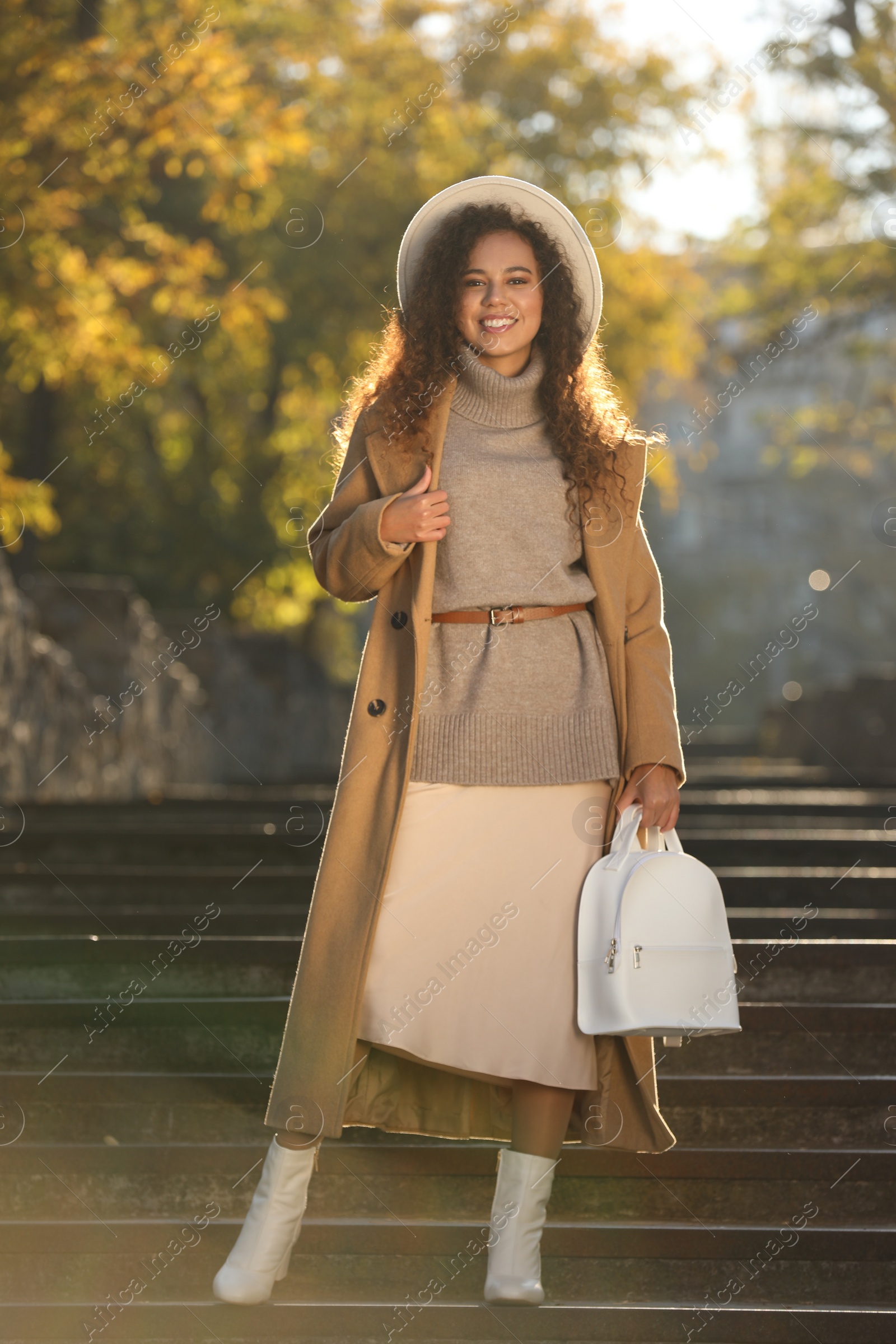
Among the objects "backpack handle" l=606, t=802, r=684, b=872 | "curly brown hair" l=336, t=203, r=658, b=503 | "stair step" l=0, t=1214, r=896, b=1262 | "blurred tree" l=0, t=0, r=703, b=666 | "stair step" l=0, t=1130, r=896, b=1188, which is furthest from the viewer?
"blurred tree" l=0, t=0, r=703, b=666

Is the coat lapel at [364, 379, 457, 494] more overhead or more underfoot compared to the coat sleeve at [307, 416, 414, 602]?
more overhead

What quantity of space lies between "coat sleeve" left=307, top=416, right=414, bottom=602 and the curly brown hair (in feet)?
0.30

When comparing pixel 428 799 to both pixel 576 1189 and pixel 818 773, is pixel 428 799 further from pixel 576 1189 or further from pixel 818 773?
pixel 818 773

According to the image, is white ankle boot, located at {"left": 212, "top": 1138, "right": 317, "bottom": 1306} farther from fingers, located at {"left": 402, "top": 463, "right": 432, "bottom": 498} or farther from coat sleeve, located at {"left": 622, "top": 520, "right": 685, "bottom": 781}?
fingers, located at {"left": 402, "top": 463, "right": 432, "bottom": 498}

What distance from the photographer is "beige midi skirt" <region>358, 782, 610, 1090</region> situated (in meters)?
2.91

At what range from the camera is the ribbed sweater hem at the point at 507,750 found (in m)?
2.96

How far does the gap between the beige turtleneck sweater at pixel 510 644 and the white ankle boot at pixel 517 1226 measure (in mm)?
694

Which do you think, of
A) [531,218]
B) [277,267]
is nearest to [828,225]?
[277,267]

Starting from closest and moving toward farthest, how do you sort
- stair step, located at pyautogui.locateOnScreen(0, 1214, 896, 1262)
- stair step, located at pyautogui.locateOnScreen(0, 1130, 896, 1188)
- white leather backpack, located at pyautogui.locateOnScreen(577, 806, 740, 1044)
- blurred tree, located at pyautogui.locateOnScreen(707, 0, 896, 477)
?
white leather backpack, located at pyautogui.locateOnScreen(577, 806, 740, 1044), stair step, located at pyautogui.locateOnScreen(0, 1214, 896, 1262), stair step, located at pyautogui.locateOnScreen(0, 1130, 896, 1188), blurred tree, located at pyautogui.locateOnScreen(707, 0, 896, 477)

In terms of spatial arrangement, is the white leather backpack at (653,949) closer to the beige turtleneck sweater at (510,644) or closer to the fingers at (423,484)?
the beige turtleneck sweater at (510,644)

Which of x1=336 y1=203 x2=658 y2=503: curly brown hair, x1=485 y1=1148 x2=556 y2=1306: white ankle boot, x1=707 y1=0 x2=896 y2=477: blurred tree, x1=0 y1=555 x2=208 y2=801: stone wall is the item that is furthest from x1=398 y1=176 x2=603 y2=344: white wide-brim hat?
x1=707 y1=0 x2=896 y2=477: blurred tree

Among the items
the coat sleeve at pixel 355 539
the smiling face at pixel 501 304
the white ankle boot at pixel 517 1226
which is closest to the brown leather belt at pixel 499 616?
the coat sleeve at pixel 355 539

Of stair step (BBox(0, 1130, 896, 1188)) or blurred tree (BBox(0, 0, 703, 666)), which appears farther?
blurred tree (BBox(0, 0, 703, 666))

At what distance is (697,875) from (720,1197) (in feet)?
3.45
